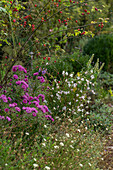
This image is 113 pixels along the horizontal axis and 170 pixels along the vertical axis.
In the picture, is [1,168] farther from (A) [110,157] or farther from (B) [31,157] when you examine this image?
(A) [110,157]

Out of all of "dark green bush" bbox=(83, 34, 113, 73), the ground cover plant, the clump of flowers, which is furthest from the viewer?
"dark green bush" bbox=(83, 34, 113, 73)

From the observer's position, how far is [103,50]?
22.1 ft

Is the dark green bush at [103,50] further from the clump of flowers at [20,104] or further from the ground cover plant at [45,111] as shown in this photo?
the clump of flowers at [20,104]

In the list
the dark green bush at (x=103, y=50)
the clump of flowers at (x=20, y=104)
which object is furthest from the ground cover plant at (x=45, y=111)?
the dark green bush at (x=103, y=50)

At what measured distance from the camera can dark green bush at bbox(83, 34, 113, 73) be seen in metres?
6.66

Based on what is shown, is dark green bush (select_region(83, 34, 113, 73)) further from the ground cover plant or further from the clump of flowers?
the clump of flowers

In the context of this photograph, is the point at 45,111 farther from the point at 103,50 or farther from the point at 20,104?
the point at 103,50

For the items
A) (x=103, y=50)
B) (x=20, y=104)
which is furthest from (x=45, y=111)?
(x=103, y=50)

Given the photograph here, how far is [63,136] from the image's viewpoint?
109 inches

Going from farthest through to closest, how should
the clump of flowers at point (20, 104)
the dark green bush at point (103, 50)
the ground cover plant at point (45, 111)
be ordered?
1. the dark green bush at point (103, 50)
2. the clump of flowers at point (20, 104)
3. the ground cover plant at point (45, 111)

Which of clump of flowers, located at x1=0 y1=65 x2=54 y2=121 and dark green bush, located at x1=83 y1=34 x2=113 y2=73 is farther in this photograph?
dark green bush, located at x1=83 y1=34 x2=113 y2=73

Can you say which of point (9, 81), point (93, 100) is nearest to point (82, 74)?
point (93, 100)

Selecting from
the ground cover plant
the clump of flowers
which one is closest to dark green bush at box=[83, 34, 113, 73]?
the ground cover plant

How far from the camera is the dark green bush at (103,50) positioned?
6.66 meters
